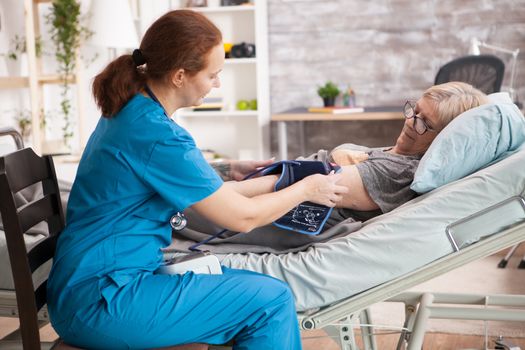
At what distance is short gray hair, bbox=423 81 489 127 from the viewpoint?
7.55ft

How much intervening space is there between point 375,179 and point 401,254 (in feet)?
1.28

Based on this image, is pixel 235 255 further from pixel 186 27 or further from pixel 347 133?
pixel 347 133

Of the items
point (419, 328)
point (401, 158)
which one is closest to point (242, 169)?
point (401, 158)

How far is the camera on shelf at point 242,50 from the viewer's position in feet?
17.0

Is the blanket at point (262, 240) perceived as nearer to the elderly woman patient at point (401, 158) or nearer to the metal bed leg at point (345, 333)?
the elderly woman patient at point (401, 158)

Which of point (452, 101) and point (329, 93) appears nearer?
point (452, 101)

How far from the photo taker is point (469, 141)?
2.04 metres

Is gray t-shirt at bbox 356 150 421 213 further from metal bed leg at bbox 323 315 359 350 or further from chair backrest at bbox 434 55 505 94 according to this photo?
chair backrest at bbox 434 55 505 94

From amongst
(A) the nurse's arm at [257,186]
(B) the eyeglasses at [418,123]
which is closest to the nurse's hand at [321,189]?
(A) the nurse's arm at [257,186]

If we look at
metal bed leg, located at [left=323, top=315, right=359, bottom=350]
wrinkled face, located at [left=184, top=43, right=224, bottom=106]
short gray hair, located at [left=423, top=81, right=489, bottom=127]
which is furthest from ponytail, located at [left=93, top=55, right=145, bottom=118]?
short gray hair, located at [left=423, top=81, right=489, bottom=127]

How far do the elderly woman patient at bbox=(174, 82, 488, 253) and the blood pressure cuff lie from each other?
42mm

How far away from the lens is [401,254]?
186cm

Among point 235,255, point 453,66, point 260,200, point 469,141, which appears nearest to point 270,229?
point 235,255

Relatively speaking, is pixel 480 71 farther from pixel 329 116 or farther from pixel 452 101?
pixel 452 101
